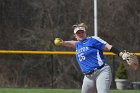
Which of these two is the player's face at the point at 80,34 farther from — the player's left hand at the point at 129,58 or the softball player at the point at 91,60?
the player's left hand at the point at 129,58

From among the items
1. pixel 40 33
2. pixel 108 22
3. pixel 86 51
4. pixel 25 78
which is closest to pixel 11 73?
pixel 25 78

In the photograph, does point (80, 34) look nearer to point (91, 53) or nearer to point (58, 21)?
point (91, 53)

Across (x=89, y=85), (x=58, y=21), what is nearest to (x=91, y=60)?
(x=89, y=85)

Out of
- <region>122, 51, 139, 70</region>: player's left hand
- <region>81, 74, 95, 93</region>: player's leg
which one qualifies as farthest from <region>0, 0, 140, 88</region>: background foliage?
<region>81, 74, 95, 93</region>: player's leg

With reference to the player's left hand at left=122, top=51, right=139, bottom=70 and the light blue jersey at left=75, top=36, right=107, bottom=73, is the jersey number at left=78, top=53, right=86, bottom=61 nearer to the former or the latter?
the light blue jersey at left=75, top=36, right=107, bottom=73

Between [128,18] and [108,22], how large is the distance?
133 centimetres

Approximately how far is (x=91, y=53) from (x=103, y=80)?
0.51 metres

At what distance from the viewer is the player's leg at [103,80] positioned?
7.89 meters

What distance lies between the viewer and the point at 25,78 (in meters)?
20.5

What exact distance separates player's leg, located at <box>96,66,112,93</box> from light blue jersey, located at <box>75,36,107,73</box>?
0.13m

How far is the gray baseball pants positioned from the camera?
7.92 meters

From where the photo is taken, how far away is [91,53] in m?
8.15

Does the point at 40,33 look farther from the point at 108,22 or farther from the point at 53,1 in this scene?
the point at 108,22

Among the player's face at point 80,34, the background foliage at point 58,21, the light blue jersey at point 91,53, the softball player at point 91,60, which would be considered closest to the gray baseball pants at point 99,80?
the softball player at point 91,60
